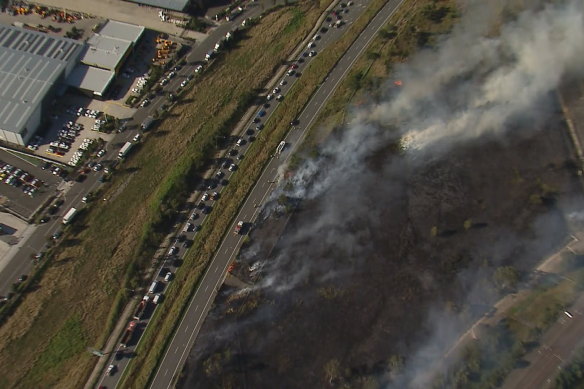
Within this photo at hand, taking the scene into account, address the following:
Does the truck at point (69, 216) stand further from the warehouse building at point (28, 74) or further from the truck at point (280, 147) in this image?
the truck at point (280, 147)

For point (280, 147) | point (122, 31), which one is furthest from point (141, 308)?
point (122, 31)

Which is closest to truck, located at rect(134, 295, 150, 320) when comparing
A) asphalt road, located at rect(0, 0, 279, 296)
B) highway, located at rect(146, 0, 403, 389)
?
highway, located at rect(146, 0, 403, 389)

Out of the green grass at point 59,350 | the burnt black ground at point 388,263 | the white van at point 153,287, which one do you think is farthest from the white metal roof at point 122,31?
the green grass at point 59,350

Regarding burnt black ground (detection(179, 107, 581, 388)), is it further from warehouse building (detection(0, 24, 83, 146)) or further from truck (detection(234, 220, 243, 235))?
warehouse building (detection(0, 24, 83, 146))

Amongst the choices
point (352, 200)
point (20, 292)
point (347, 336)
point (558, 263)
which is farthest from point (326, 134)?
point (20, 292)

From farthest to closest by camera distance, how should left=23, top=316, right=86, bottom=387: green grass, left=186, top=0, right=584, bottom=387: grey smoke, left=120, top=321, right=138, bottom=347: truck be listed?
left=186, top=0, right=584, bottom=387: grey smoke
left=120, top=321, right=138, bottom=347: truck
left=23, top=316, right=86, bottom=387: green grass

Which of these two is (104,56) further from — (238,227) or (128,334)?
(128,334)
